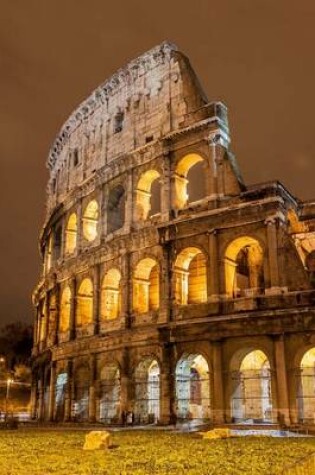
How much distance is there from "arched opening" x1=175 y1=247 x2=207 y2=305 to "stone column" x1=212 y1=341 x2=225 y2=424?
2.76 meters

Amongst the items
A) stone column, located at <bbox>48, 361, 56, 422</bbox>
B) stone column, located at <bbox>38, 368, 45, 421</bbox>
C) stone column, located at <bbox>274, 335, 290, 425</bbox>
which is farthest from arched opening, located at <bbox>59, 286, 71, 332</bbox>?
stone column, located at <bbox>274, 335, 290, 425</bbox>

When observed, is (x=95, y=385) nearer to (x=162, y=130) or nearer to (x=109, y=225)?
(x=109, y=225)

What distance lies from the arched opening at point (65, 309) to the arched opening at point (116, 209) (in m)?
4.09

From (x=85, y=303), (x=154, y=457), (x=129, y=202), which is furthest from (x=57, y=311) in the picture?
(x=154, y=457)

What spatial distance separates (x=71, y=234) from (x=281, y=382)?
15.2 metres

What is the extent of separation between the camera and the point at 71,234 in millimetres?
29312

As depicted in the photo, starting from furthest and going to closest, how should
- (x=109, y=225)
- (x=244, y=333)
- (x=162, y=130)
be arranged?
(x=109, y=225) → (x=162, y=130) → (x=244, y=333)

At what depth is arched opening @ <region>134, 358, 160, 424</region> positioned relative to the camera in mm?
21547

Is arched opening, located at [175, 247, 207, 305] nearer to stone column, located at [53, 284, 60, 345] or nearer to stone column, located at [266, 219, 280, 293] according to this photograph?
stone column, located at [266, 219, 280, 293]

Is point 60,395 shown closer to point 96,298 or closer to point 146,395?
point 96,298

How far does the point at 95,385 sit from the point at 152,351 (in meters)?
3.72

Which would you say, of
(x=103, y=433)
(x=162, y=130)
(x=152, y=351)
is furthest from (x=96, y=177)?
(x=103, y=433)

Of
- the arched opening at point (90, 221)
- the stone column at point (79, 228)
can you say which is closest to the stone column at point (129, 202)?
the arched opening at point (90, 221)

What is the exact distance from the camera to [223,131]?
22.3 meters
